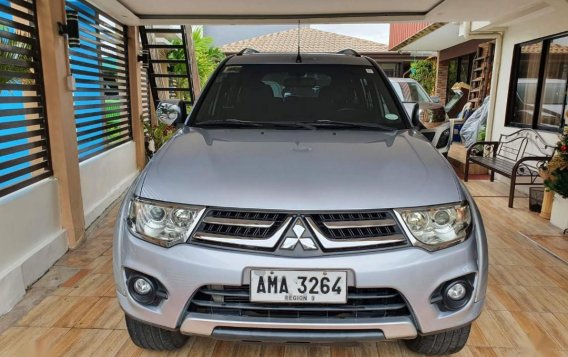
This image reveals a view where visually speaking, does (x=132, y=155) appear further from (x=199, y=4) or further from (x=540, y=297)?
(x=540, y=297)

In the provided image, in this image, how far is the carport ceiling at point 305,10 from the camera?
4.68m

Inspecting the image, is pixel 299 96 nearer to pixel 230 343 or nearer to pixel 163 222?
pixel 163 222

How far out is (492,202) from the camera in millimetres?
5293

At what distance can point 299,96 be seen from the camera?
282cm

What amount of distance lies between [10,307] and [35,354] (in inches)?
23.8

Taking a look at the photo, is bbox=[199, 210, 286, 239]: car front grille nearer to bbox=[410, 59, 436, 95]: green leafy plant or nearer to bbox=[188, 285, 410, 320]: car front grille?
bbox=[188, 285, 410, 320]: car front grille

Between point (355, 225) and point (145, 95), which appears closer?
point (355, 225)

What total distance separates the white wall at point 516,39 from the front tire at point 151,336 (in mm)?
5121

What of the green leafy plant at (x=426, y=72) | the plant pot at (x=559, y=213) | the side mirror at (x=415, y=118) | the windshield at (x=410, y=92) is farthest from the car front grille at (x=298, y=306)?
the green leafy plant at (x=426, y=72)

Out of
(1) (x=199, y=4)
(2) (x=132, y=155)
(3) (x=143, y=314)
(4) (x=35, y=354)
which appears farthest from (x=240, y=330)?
(2) (x=132, y=155)

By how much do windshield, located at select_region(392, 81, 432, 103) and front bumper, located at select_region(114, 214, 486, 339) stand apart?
23.4ft

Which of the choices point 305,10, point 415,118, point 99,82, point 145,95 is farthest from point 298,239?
point 145,95

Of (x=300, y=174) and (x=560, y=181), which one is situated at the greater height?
(x=300, y=174)

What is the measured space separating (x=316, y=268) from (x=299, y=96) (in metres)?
1.46
